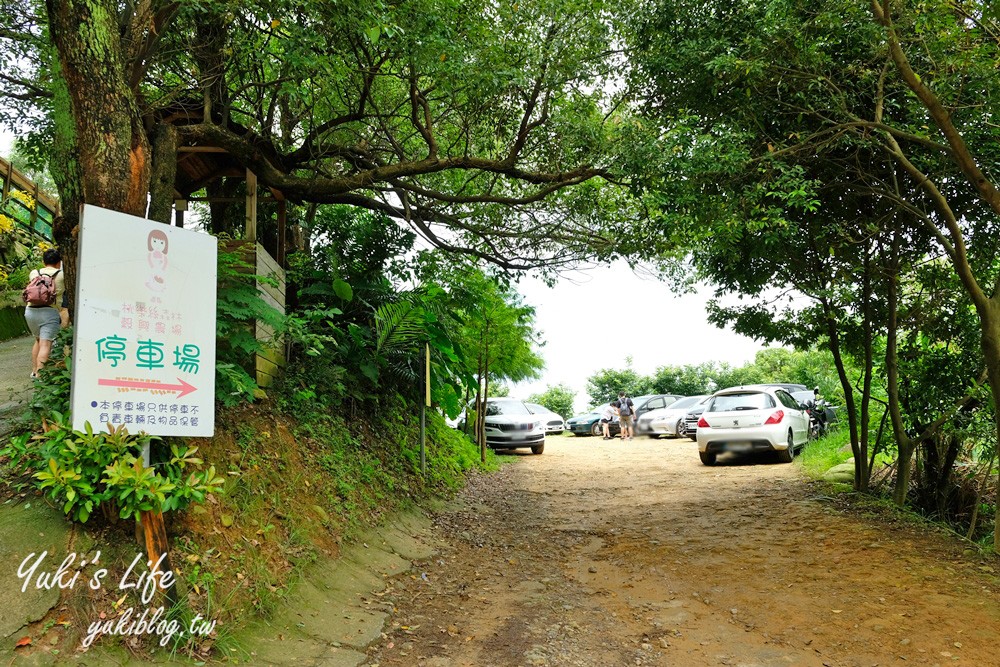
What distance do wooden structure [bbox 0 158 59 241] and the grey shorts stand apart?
942 centimetres

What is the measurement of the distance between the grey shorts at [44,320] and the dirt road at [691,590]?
448 cm

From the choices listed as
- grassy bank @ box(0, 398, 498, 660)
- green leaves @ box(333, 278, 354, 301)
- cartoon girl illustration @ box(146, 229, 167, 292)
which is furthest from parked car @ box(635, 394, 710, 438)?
cartoon girl illustration @ box(146, 229, 167, 292)

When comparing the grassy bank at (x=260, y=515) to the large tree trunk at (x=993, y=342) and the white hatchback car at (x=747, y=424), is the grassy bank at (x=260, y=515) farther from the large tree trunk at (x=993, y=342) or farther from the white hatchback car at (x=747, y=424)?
Answer: the large tree trunk at (x=993, y=342)

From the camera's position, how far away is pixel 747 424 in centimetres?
1390

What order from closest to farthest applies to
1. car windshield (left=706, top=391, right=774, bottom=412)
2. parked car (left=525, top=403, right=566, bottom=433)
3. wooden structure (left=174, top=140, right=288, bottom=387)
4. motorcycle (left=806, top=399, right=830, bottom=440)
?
wooden structure (left=174, top=140, right=288, bottom=387) → car windshield (left=706, top=391, right=774, bottom=412) → motorcycle (left=806, top=399, right=830, bottom=440) → parked car (left=525, top=403, right=566, bottom=433)

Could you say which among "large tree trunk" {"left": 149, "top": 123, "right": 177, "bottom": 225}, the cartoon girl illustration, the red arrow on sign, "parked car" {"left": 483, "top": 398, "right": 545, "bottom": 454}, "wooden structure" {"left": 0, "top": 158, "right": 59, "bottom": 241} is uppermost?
"wooden structure" {"left": 0, "top": 158, "right": 59, "bottom": 241}

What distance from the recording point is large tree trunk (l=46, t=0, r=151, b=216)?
Result: 17.6 feet

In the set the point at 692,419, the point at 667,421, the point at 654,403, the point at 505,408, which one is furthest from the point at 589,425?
the point at 505,408

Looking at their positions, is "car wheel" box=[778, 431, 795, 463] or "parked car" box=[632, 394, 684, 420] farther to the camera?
"parked car" box=[632, 394, 684, 420]

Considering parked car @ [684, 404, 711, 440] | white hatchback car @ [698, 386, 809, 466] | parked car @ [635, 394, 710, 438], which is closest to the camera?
white hatchback car @ [698, 386, 809, 466]

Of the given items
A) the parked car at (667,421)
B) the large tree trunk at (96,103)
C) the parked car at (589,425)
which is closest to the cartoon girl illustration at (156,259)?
the large tree trunk at (96,103)

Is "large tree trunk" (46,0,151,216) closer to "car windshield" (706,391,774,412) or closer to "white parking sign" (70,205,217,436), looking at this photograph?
"white parking sign" (70,205,217,436)

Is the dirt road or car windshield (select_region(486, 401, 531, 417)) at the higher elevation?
car windshield (select_region(486, 401, 531, 417))

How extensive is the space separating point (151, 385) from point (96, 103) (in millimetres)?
2709
